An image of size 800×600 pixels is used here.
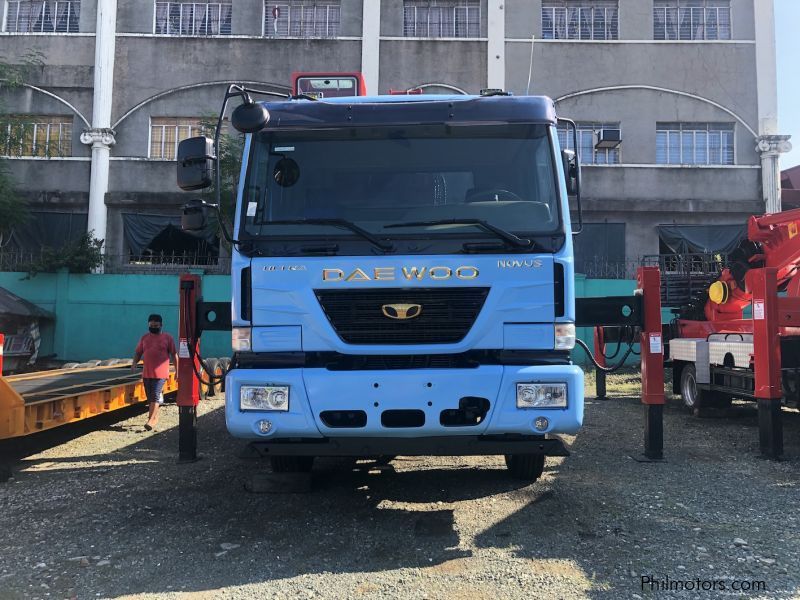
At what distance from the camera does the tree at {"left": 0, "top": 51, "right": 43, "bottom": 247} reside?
53.3 feet

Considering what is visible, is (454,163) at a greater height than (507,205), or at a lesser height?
greater

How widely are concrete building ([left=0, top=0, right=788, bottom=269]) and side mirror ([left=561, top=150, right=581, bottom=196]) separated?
43.6 feet

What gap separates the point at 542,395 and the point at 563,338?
45cm

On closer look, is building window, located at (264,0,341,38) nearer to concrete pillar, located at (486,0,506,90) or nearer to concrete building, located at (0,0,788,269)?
concrete building, located at (0,0,788,269)

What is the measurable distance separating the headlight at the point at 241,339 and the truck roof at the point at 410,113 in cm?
152

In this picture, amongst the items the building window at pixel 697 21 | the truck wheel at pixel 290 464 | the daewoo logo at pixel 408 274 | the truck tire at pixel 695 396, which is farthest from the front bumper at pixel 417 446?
the building window at pixel 697 21

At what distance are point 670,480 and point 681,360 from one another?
5013mm

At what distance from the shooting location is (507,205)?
4.40 meters

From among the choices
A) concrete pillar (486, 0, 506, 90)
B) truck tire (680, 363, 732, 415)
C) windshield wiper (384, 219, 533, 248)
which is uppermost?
concrete pillar (486, 0, 506, 90)

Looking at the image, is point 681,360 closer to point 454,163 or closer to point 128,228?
point 454,163

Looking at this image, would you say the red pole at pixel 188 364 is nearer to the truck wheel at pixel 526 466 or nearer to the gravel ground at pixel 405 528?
the gravel ground at pixel 405 528

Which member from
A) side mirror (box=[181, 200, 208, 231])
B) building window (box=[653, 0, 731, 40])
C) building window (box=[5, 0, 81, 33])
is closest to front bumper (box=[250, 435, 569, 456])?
side mirror (box=[181, 200, 208, 231])

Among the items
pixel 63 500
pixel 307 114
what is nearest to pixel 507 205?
pixel 307 114

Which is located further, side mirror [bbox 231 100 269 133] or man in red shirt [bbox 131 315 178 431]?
man in red shirt [bbox 131 315 178 431]
